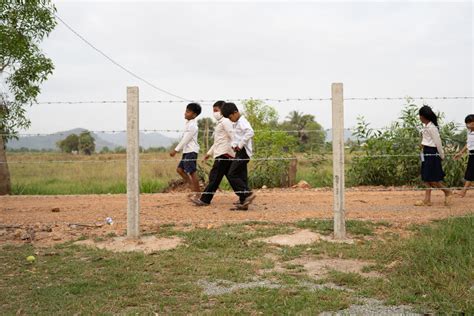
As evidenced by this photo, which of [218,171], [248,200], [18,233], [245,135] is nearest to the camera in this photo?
[18,233]

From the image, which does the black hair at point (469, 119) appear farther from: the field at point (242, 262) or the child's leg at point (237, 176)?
the child's leg at point (237, 176)

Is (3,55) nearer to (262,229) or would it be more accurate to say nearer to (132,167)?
(132,167)

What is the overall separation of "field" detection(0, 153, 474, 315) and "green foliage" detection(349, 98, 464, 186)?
293 cm

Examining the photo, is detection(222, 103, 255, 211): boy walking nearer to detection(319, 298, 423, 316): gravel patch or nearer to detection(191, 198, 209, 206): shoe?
detection(191, 198, 209, 206): shoe

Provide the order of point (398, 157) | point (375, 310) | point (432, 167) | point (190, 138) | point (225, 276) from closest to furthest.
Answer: point (375, 310) < point (225, 276) < point (432, 167) < point (190, 138) < point (398, 157)

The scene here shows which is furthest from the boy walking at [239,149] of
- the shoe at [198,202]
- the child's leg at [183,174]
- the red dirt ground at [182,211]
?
the child's leg at [183,174]

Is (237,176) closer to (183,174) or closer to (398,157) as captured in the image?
(183,174)

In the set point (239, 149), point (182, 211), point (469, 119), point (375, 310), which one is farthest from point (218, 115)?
point (375, 310)

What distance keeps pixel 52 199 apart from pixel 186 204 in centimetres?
282

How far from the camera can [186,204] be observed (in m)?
8.82

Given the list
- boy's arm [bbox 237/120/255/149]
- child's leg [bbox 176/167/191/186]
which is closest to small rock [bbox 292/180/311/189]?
child's leg [bbox 176/167/191/186]

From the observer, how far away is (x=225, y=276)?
4816mm

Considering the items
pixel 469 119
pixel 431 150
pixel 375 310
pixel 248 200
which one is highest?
pixel 469 119

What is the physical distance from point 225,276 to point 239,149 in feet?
10.4
